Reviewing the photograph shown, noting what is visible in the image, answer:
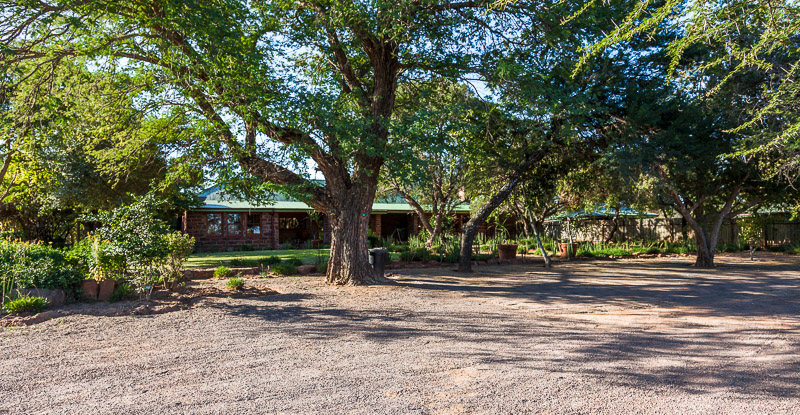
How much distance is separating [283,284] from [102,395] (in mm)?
7380

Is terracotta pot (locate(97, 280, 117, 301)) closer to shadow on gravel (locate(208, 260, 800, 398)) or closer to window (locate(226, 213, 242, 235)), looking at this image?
shadow on gravel (locate(208, 260, 800, 398))

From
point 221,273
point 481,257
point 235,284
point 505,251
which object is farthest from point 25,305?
point 505,251

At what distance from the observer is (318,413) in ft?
11.5

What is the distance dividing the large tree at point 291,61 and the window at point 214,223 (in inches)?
564

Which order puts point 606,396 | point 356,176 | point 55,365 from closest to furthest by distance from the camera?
point 606,396 < point 55,365 < point 356,176

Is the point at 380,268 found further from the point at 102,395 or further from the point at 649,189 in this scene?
the point at 102,395

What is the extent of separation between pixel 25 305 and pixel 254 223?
61.0 feet

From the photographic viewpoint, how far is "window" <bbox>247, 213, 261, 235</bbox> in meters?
25.4

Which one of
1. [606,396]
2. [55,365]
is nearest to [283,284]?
[55,365]

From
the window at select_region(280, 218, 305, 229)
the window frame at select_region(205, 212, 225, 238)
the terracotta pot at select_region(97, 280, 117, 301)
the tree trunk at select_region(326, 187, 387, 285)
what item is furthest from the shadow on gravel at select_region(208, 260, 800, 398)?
the window at select_region(280, 218, 305, 229)

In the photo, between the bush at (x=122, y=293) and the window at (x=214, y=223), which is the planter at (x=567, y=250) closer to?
the bush at (x=122, y=293)

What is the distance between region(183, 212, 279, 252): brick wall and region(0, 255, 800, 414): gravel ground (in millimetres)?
16439

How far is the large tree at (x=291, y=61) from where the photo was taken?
8414mm

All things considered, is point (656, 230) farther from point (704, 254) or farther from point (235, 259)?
point (235, 259)
